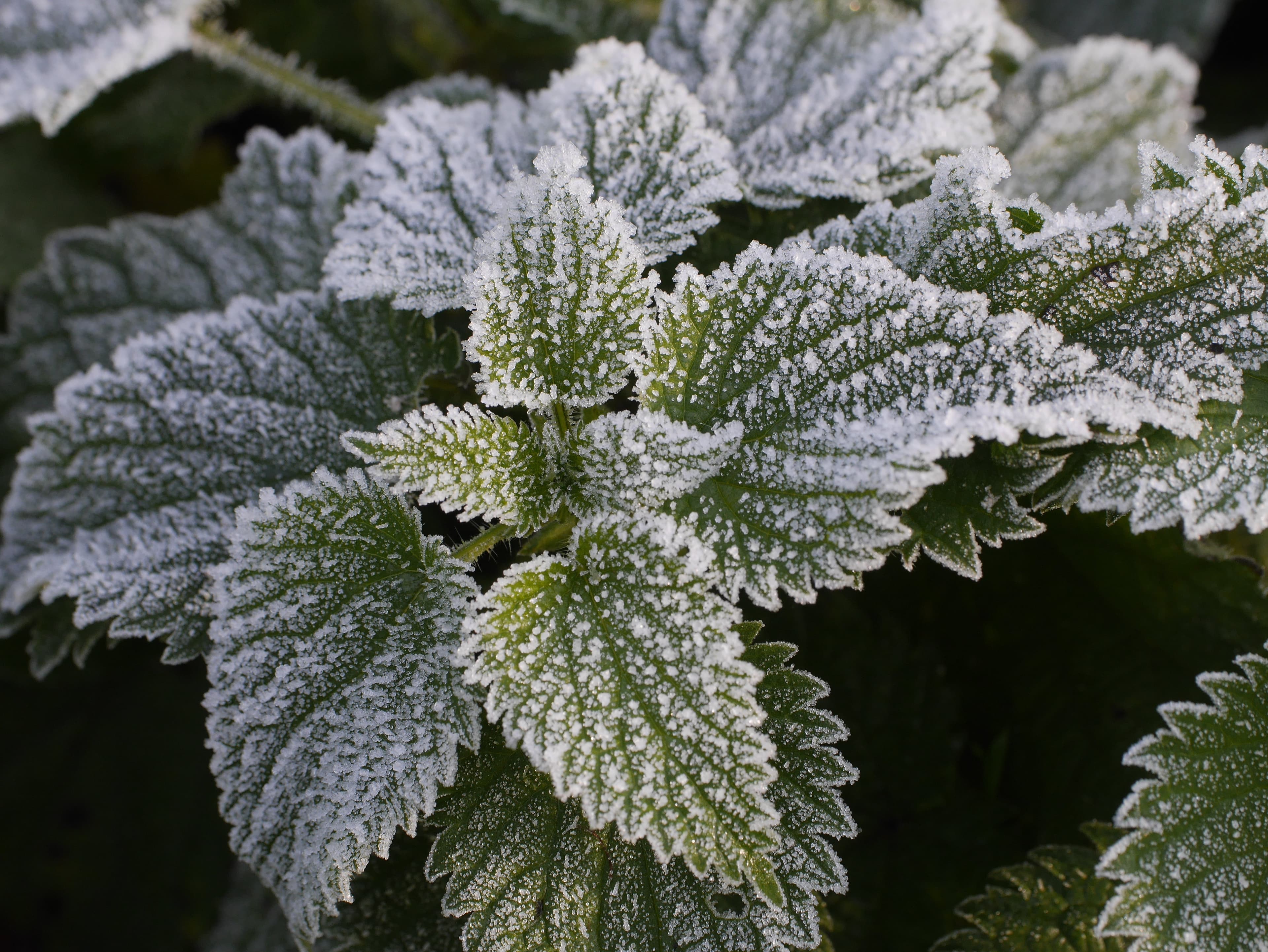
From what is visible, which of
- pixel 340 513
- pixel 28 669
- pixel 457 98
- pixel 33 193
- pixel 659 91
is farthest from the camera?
pixel 33 193

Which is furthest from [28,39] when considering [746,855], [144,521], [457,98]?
[746,855]

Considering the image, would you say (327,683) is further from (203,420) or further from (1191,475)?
(1191,475)

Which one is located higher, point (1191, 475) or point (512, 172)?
point (512, 172)

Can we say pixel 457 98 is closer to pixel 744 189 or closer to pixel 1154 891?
pixel 744 189

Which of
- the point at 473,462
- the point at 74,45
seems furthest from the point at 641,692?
the point at 74,45

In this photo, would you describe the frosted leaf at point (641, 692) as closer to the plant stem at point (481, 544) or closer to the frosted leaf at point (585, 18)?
the plant stem at point (481, 544)

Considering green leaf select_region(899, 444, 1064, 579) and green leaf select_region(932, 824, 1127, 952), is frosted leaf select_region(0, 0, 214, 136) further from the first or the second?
green leaf select_region(932, 824, 1127, 952)
